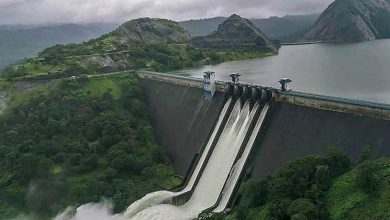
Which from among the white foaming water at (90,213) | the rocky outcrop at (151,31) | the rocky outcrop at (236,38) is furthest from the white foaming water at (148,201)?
the rocky outcrop at (236,38)

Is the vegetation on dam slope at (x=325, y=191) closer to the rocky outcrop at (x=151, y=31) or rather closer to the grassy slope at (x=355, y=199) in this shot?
the grassy slope at (x=355, y=199)

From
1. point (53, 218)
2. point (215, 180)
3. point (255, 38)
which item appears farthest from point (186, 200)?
point (255, 38)

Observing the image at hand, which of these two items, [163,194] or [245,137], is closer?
[245,137]

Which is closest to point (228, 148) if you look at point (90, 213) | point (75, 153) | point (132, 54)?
point (90, 213)

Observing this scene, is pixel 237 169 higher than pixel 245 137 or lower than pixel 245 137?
lower

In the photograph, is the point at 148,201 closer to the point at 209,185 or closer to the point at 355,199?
the point at 209,185

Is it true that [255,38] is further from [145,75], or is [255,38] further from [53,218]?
[53,218]

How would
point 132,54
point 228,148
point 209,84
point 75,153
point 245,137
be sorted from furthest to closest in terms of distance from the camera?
point 132,54, point 75,153, point 209,84, point 228,148, point 245,137
